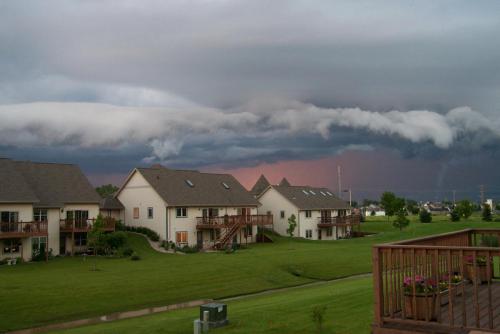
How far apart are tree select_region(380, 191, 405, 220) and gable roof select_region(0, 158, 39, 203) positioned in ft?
161

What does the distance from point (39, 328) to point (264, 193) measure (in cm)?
5263

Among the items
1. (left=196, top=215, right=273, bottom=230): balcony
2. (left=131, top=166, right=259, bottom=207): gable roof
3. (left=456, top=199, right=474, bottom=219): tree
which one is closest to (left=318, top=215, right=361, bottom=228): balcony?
(left=131, top=166, right=259, bottom=207): gable roof

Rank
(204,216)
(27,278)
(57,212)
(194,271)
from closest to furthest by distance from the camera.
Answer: (27,278) < (194,271) < (57,212) < (204,216)

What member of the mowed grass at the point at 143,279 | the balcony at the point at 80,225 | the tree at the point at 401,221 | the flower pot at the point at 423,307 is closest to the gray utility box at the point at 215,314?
the flower pot at the point at 423,307

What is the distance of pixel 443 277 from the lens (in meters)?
12.6

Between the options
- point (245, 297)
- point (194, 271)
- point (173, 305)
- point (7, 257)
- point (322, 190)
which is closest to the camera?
point (173, 305)

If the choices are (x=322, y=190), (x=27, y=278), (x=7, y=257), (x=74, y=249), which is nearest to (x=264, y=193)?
(x=322, y=190)

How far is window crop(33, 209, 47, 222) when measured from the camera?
4306cm

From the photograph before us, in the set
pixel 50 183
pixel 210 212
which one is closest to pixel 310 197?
pixel 210 212

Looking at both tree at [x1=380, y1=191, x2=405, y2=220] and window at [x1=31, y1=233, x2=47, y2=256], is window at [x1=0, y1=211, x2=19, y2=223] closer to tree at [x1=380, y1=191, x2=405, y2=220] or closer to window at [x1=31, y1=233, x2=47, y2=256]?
window at [x1=31, y1=233, x2=47, y2=256]

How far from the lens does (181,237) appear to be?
52.5 m

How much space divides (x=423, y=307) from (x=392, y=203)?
2786 inches

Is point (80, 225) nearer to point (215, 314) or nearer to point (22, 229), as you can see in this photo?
point (22, 229)

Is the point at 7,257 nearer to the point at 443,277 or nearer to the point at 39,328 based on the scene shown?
the point at 39,328
